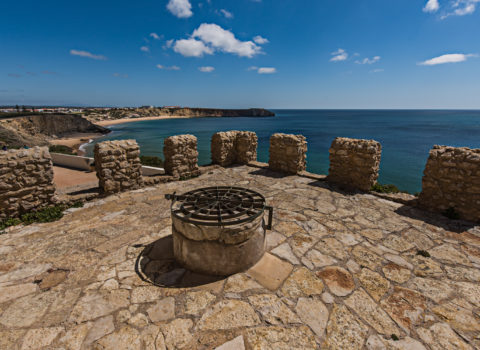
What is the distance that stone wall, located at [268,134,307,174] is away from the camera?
1020cm

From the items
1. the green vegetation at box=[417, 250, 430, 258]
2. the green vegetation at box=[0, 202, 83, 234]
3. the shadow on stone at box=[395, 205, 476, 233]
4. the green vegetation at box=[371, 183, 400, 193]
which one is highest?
the green vegetation at box=[371, 183, 400, 193]

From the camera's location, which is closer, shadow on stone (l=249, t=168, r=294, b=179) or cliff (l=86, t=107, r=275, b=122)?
shadow on stone (l=249, t=168, r=294, b=179)

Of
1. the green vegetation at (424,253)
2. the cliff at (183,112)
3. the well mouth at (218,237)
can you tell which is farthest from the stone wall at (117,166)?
the cliff at (183,112)

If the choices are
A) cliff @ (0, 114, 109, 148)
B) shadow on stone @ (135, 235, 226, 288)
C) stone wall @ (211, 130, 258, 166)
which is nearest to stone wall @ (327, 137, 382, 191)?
stone wall @ (211, 130, 258, 166)

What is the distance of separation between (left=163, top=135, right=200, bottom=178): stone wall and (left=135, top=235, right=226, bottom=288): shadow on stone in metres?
5.55

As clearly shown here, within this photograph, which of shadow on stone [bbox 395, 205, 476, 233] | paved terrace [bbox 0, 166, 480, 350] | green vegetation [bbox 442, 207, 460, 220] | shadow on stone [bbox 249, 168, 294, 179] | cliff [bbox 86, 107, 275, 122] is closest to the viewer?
paved terrace [bbox 0, 166, 480, 350]

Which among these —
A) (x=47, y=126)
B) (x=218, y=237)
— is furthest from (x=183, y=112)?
(x=218, y=237)

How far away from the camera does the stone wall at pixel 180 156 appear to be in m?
9.71

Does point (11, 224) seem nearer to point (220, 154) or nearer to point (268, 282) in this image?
point (268, 282)

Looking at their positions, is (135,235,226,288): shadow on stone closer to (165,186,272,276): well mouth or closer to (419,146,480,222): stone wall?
(165,186,272,276): well mouth

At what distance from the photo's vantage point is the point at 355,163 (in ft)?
27.6

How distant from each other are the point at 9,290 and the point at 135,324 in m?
2.49

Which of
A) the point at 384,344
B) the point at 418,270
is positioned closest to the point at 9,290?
the point at 384,344

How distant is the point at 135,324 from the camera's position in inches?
119
